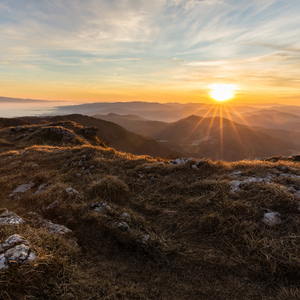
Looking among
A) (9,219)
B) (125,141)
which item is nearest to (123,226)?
(9,219)

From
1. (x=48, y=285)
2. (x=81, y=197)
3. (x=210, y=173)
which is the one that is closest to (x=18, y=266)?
(x=48, y=285)

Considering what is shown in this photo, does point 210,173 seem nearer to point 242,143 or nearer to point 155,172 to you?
point 155,172

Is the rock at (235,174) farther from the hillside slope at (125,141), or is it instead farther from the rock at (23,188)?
the hillside slope at (125,141)

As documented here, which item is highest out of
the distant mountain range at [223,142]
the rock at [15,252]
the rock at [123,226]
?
the rock at [15,252]

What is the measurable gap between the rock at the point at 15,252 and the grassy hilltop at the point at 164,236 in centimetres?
10

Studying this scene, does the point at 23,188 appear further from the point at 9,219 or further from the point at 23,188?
the point at 9,219

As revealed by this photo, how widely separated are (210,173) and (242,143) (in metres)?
150

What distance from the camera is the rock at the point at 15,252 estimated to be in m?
2.98

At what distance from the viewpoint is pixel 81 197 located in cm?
600

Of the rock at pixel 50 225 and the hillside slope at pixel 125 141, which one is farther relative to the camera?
the hillside slope at pixel 125 141

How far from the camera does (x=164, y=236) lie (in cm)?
446

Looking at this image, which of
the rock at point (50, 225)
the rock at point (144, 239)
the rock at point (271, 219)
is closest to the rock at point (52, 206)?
the rock at point (50, 225)

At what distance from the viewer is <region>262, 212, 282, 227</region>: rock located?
14.2 feet

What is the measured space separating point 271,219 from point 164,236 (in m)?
2.65
